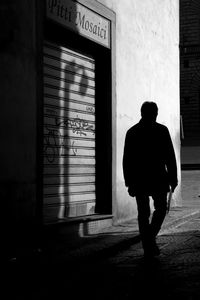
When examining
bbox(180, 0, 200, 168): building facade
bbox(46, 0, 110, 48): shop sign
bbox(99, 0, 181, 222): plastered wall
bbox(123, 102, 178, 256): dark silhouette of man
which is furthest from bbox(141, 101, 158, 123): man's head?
bbox(180, 0, 200, 168): building facade

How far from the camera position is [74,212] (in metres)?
9.59

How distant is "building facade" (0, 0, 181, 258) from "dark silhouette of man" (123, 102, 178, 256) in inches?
61.2

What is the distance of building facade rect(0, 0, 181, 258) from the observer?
7.54 m

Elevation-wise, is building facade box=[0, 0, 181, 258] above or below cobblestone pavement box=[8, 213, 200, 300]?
above

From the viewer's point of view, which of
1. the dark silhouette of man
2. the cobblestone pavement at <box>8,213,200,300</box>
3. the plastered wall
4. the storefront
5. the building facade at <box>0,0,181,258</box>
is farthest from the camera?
the plastered wall

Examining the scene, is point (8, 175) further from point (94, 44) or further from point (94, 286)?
point (94, 44)

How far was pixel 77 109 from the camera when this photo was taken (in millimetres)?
9852

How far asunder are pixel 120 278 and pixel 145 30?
7468mm

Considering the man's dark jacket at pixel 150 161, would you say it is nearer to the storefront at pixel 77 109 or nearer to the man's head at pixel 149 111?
the man's head at pixel 149 111

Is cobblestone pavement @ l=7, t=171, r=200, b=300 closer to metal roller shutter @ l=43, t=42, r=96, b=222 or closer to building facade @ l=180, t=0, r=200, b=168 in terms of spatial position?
metal roller shutter @ l=43, t=42, r=96, b=222

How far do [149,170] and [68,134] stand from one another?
2.91m

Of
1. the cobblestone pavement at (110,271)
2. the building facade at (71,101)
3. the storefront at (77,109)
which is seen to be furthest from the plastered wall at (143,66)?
the cobblestone pavement at (110,271)


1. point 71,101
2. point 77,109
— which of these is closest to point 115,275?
point 71,101

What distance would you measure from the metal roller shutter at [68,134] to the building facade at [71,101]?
2cm
